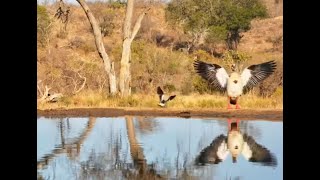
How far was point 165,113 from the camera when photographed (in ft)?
37.7

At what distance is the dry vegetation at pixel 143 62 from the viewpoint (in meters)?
12.8

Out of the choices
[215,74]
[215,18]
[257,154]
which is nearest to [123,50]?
[215,74]

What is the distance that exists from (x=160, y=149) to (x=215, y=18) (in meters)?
20.8

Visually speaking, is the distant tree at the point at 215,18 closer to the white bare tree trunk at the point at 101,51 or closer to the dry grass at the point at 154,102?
the white bare tree trunk at the point at 101,51

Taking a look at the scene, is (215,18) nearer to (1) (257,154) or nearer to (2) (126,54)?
(2) (126,54)

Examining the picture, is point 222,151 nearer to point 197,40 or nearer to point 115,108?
point 115,108

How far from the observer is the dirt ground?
36.2 feet

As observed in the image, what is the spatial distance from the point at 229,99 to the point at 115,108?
229cm

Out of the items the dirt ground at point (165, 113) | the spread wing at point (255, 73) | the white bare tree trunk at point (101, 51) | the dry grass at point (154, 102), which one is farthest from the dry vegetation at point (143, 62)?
the spread wing at point (255, 73)

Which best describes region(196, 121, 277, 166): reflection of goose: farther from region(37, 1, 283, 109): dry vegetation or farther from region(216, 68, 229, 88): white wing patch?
region(37, 1, 283, 109): dry vegetation

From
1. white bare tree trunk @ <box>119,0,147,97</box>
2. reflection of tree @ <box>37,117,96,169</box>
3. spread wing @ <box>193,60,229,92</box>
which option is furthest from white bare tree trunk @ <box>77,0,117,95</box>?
reflection of tree @ <box>37,117,96,169</box>

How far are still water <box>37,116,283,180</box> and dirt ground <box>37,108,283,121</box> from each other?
676 millimetres
